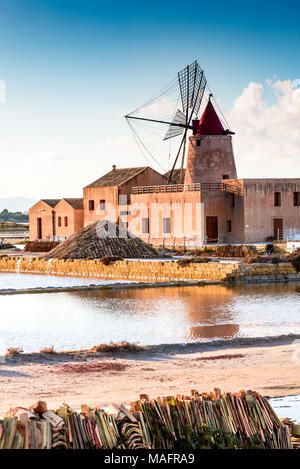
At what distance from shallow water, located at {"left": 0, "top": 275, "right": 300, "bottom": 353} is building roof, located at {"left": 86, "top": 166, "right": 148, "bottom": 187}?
563 inches

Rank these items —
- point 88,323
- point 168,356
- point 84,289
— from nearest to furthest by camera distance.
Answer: point 168,356, point 88,323, point 84,289

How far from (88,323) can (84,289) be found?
4.11 meters

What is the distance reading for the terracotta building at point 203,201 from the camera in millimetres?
21125

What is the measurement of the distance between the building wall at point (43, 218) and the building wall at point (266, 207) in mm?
11612

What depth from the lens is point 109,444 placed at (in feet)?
9.11

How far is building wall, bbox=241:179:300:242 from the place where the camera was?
20.9 metres

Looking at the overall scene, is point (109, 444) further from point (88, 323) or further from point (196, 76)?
point (196, 76)

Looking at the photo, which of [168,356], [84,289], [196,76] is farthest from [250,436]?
[196,76]

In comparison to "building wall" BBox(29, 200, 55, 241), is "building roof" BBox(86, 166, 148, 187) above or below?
above

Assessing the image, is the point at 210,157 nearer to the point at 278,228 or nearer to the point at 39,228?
the point at 278,228

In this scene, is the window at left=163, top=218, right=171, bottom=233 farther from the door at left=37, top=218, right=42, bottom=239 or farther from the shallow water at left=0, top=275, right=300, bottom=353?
the door at left=37, top=218, right=42, bottom=239

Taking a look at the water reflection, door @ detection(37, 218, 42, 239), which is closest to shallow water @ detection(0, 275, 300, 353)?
the water reflection

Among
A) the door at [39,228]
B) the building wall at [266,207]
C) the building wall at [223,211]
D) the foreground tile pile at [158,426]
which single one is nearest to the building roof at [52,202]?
the door at [39,228]

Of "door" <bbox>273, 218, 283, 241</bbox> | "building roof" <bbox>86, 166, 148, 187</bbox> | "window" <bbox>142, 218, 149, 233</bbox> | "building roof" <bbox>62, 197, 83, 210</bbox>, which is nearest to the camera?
"door" <bbox>273, 218, 283, 241</bbox>
